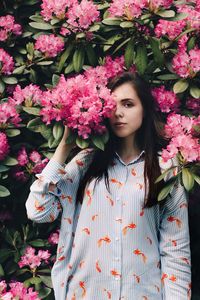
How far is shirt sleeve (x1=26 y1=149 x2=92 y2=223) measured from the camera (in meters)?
2.27

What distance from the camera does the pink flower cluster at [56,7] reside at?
2.47m

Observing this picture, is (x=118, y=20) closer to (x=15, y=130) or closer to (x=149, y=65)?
(x=149, y=65)

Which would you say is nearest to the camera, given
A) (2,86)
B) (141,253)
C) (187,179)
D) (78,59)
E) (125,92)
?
(187,179)

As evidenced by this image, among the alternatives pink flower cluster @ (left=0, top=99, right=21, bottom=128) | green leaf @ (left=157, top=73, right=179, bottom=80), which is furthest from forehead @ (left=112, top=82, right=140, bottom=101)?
pink flower cluster @ (left=0, top=99, right=21, bottom=128)

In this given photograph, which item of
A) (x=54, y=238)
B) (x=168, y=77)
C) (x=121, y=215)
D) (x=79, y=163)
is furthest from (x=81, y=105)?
(x=54, y=238)

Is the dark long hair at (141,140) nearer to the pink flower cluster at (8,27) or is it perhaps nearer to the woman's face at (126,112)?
the woman's face at (126,112)

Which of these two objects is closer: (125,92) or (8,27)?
(125,92)

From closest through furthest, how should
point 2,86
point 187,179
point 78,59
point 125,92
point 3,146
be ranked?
point 187,179 → point 125,92 → point 3,146 → point 78,59 → point 2,86

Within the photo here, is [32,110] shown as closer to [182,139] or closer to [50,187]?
[50,187]

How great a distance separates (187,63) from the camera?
2.45 metres

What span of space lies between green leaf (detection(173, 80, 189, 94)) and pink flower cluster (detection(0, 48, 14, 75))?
0.77 m

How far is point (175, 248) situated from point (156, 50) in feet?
2.74

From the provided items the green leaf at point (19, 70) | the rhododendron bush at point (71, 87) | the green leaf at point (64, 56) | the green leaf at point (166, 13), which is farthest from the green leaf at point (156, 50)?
the green leaf at point (19, 70)

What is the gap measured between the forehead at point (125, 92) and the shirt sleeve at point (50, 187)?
1.05ft
